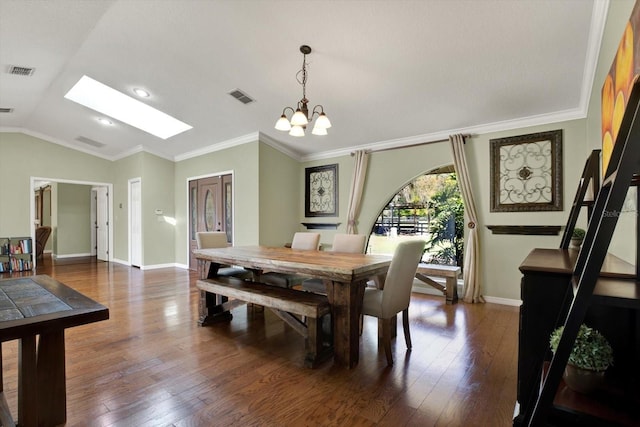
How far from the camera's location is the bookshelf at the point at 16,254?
6355 millimetres

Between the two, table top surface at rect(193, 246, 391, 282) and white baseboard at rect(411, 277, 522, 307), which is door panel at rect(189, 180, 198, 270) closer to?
table top surface at rect(193, 246, 391, 282)

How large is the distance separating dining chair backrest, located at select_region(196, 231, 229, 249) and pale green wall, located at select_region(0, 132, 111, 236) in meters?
5.30

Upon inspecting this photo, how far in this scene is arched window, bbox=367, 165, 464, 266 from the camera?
15.6 ft

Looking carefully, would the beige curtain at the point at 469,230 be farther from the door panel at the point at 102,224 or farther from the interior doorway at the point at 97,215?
the door panel at the point at 102,224

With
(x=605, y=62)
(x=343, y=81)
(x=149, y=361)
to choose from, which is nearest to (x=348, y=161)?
(x=343, y=81)

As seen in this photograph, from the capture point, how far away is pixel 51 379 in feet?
5.41

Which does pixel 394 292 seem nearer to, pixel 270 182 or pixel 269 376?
pixel 269 376

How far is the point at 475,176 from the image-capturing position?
4.23 metres

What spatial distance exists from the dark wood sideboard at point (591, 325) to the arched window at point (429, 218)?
2.99 meters

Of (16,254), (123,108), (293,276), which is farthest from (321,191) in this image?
(16,254)

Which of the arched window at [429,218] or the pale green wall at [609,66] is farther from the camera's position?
the arched window at [429,218]

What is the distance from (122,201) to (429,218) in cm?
693

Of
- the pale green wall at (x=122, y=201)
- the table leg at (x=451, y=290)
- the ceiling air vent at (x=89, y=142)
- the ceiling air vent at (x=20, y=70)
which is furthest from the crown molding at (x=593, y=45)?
the ceiling air vent at (x=89, y=142)

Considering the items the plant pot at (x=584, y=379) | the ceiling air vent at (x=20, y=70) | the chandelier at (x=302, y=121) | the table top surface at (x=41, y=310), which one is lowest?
the plant pot at (x=584, y=379)
